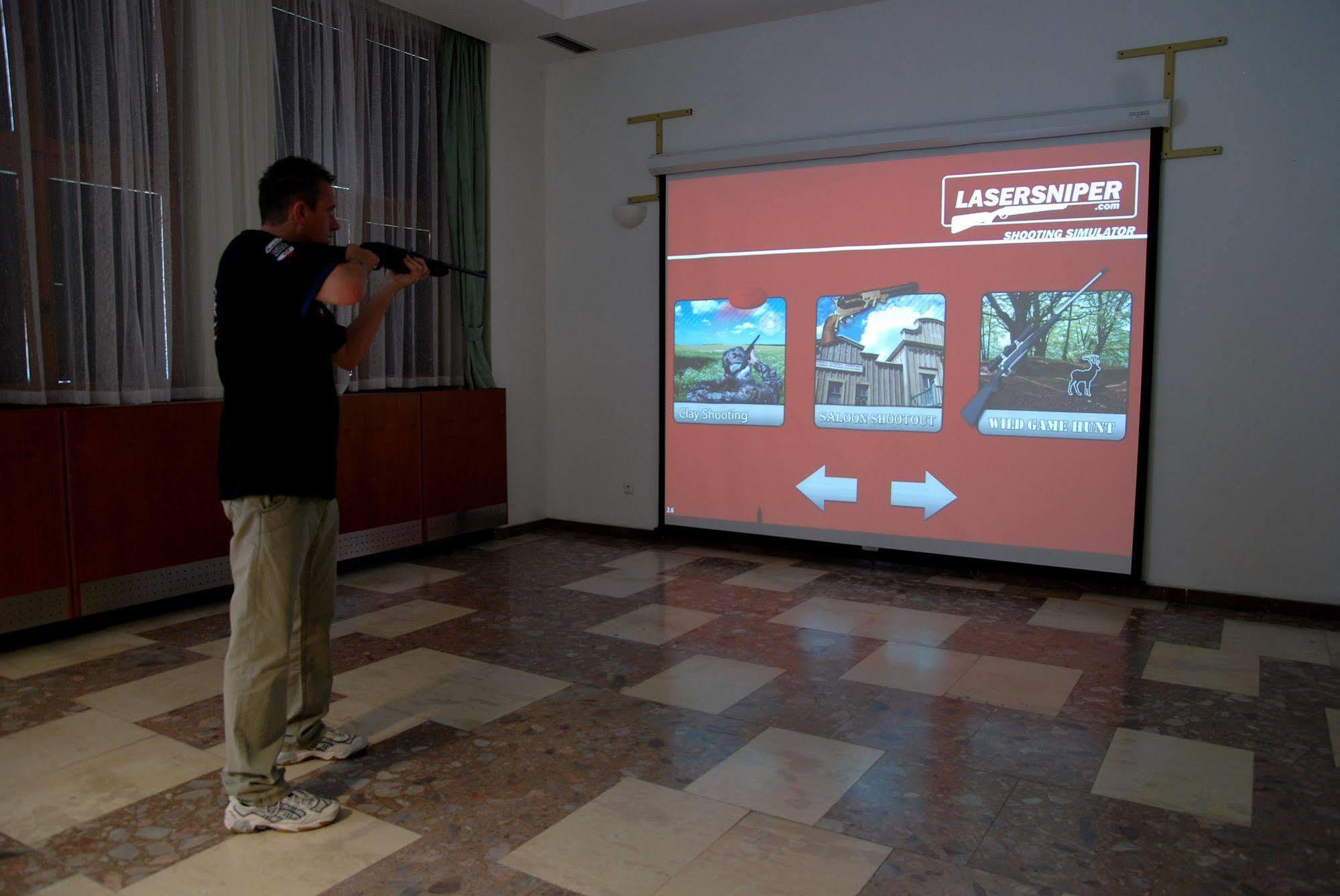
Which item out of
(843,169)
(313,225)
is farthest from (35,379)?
(843,169)

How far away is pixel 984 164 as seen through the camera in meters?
4.84

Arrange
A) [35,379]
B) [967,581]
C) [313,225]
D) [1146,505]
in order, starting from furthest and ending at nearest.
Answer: [967,581]
[1146,505]
[35,379]
[313,225]

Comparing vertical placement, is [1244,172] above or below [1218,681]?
above

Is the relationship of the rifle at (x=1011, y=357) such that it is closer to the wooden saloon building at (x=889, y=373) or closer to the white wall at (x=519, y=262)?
the wooden saloon building at (x=889, y=373)

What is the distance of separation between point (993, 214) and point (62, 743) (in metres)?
4.60

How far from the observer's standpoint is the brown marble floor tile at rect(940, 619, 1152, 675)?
3605 millimetres

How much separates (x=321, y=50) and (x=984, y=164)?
11.6 ft

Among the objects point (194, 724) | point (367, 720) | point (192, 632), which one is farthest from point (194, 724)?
point (192, 632)

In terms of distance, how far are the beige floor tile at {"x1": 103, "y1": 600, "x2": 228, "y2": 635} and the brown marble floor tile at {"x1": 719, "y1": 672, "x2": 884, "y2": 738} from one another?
8.29 ft

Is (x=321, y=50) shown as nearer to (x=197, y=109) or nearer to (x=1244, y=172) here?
(x=197, y=109)

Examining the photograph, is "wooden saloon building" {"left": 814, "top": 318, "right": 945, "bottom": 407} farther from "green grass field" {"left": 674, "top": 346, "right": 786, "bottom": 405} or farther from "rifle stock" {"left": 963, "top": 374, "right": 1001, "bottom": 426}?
"green grass field" {"left": 674, "top": 346, "right": 786, "bottom": 405}

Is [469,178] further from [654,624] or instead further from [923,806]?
[923,806]

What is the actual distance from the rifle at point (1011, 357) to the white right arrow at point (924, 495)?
39 cm

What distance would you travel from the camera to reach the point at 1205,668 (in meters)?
3.55
